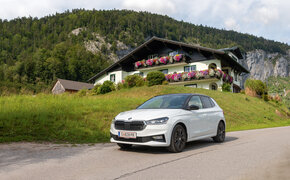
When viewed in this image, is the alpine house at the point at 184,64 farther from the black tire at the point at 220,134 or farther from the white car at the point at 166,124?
the white car at the point at 166,124

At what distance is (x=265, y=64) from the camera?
158 metres

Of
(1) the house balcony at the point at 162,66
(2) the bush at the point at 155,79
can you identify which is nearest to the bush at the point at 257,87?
(1) the house balcony at the point at 162,66

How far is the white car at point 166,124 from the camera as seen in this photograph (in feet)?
20.4

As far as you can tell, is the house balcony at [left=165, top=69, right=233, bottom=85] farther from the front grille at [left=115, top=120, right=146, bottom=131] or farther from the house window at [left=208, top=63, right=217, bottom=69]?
the front grille at [left=115, top=120, right=146, bottom=131]

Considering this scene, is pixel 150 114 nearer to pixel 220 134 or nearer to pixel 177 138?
pixel 177 138

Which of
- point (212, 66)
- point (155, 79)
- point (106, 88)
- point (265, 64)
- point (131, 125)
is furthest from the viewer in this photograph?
point (265, 64)

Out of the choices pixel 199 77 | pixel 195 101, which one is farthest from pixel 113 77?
pixel 195 101

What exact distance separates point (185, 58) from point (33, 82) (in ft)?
251

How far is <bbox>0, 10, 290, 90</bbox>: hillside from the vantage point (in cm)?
10089

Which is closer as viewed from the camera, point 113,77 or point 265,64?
point 113,77

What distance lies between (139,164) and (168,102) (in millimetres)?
2709

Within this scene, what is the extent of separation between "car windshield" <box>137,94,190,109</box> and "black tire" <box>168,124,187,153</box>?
2.37ft

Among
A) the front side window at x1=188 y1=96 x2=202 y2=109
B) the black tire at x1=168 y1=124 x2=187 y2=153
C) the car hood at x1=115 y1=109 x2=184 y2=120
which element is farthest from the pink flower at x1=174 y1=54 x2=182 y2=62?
the black tire at x1=168 y1=124 x2=187 y2=153

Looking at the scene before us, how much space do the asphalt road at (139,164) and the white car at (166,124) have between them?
359 millimetres
